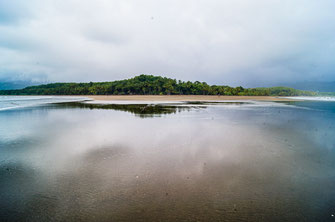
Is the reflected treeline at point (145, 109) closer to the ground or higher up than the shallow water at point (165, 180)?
higher up

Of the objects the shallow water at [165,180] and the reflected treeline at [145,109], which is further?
the reflected treeline at [145,109]

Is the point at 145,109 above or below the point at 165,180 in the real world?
above

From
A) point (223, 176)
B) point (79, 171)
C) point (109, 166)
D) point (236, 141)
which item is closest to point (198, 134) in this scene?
point (236, 141)

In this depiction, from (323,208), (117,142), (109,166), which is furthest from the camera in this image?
(117,142)

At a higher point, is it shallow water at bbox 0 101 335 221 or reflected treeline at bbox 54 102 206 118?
reflected treeline at bbox 54 102 206 118

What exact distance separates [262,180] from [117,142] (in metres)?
7.59

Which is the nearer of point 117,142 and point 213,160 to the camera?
point 213,160

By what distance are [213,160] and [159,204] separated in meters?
3.87

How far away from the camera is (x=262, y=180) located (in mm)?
6184

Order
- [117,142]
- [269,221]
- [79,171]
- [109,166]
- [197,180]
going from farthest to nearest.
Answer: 1. [117,142]
2. [109,166]
3. [79,171]
4. [197,180]
5. [269,221]

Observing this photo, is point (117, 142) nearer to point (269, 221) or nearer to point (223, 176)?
point (223, 176)

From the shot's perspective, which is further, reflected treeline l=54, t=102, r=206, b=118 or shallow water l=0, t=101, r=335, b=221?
reflected treeline l=54, t=102, r=206, b=118

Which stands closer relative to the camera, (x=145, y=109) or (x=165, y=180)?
(x=165, y=180)

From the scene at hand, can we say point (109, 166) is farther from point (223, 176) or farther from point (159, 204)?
point (223, 176)
